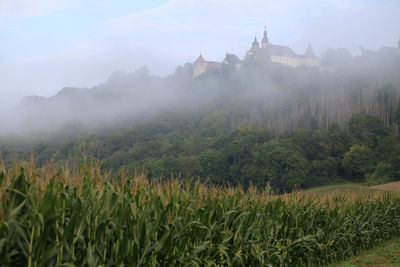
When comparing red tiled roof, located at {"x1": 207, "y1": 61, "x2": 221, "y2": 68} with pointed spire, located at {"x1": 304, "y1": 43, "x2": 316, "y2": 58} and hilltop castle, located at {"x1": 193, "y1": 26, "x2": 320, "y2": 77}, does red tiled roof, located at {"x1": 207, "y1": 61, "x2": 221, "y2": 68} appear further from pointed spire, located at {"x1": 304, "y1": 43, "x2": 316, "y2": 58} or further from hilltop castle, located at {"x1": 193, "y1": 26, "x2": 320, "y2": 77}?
pointed spire, located at {"x1": 304, "y1": 43, "x2": 316, "y2": 58}

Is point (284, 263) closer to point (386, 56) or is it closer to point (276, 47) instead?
point (386, 56)

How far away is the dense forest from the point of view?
55625 millimetres

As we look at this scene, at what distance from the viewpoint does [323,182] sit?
5459 cm

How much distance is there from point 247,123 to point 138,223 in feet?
295

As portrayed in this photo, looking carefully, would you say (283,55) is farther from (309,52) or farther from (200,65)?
(200,65)

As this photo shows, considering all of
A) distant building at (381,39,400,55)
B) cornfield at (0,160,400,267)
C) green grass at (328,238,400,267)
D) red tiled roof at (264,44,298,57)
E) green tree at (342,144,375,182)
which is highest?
red tiled roof at (264,44,298,57)

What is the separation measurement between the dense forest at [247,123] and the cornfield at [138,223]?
2.82m

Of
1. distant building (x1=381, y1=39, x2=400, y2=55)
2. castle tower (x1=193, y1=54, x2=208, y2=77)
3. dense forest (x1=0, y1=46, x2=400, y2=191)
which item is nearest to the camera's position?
dense forest (x1=0, y1=46, x2=400, y2=191)

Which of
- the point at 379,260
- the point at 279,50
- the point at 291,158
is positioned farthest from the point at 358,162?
the point at 279,50

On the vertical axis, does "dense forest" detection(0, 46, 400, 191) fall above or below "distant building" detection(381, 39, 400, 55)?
below

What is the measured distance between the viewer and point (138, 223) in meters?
3.71

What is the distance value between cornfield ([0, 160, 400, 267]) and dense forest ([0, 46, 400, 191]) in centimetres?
282

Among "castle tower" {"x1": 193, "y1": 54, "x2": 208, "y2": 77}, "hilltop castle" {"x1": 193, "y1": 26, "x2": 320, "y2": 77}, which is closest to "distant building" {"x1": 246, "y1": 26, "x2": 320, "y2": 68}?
"hilltop castle" {"x1": 193, "y1": 26, "x2": 320, "y2": 77}

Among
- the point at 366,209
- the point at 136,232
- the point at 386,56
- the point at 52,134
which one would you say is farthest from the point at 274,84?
the point at 136,232
